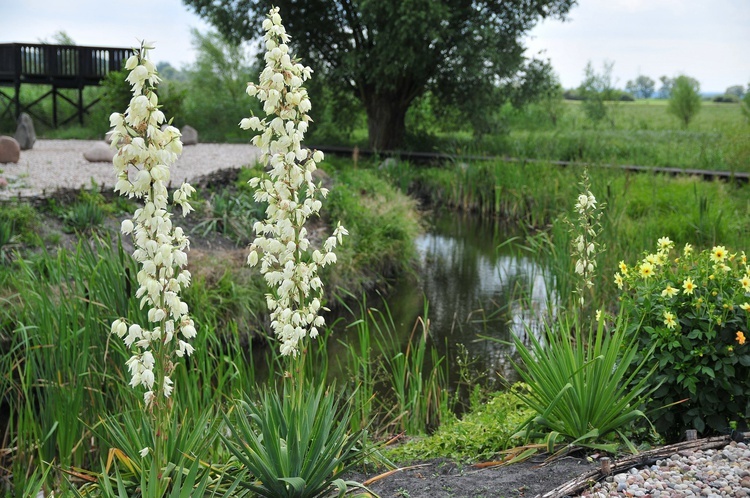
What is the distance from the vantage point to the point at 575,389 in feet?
13.2

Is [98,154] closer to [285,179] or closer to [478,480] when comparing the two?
[285,179]

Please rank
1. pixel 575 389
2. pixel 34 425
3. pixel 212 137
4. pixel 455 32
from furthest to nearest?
1. pixel 212 137
2. pixel 455 32
3. pixel 34 425
4. pixel 575 389

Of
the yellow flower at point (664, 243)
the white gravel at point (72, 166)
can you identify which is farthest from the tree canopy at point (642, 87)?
the yellow flower at point (664, 243)

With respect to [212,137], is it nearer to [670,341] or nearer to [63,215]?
[63,215]

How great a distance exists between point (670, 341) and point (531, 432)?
920 mm

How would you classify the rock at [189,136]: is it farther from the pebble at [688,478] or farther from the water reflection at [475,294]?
the pebble at [688,478]

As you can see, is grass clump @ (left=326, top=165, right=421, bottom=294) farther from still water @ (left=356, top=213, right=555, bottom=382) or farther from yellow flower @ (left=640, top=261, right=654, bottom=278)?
yellow flower @ (left=640, top=261, right=654, bottom=278)

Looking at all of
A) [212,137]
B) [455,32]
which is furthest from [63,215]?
[212,137]

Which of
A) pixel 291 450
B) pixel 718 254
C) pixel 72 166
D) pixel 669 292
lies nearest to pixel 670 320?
pixel 669 292

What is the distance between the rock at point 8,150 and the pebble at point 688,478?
12.8 meters

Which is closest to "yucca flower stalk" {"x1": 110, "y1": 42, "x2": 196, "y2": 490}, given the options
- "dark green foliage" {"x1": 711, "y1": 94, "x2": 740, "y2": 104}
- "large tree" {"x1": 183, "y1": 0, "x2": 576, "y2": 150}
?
"large tree" {"x1": 183, "y1": 0, "x2": 576, "y2": 150}

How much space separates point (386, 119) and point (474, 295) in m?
12.1

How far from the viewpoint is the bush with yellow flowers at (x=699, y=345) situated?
13.7 feet

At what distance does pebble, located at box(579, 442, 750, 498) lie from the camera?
133 inches
